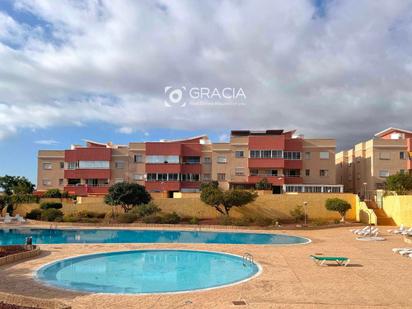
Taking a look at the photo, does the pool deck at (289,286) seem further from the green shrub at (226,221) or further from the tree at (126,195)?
the tree at (126,195)

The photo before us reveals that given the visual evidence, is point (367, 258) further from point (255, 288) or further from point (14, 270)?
point (14, 270)

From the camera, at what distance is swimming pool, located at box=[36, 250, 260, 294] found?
15.0 m

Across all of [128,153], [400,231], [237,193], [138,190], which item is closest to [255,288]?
[400,231]

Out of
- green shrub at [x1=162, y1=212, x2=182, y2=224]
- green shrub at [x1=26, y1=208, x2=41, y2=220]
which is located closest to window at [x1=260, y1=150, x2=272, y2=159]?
green shrub at [x1=162, y1=212, x2=182, y2=224]

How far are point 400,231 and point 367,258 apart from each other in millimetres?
11880

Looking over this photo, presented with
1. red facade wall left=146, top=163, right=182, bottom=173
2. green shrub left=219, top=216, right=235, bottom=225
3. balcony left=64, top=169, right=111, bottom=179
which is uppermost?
red facade wall left=146, top=163, right=182, bottom=173

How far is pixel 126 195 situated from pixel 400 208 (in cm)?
2402

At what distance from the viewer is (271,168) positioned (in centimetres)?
4975

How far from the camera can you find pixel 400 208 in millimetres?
35469

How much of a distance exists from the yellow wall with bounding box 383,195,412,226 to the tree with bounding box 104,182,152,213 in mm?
22260

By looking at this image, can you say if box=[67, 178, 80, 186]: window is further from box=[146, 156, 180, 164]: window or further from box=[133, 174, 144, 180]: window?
box=[146, 156, 180, 164]: window

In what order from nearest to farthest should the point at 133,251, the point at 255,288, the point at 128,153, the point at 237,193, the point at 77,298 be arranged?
the point at 77,298 < the point at 255,288 < the point at 133,251 < the point at 237,193 < the point at 128,153

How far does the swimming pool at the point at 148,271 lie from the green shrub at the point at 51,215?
60.7 ft

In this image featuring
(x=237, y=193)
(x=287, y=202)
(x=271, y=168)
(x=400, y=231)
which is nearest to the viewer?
(x=400, y=231)
